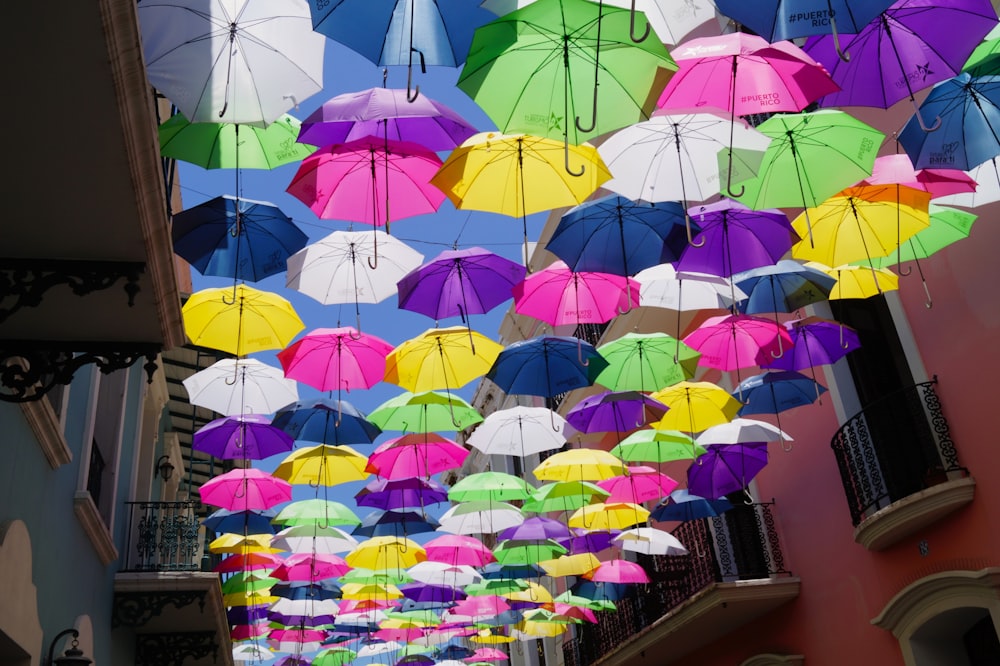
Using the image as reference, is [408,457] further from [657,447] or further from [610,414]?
[657,447]

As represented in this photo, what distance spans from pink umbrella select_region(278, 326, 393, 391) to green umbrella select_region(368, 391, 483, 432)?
792mm

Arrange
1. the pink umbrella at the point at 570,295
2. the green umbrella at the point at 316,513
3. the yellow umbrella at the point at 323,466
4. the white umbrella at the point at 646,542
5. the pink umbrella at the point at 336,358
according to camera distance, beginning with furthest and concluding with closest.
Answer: the green umbrella at the point at 316,513
the white umbrella at the point at 646,542
the yellow umbrella at the point at 323,466
the pink umbrella at the point at 336,358
the pink umbrella at the point at 570,295

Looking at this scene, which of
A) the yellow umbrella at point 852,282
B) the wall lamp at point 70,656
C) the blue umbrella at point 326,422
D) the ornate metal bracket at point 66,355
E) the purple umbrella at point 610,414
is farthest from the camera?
the purple umbrella at point 610,414

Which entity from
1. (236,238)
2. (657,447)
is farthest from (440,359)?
(657,447)

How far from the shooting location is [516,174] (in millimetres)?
8008

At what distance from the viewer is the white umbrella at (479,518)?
46.6 feet

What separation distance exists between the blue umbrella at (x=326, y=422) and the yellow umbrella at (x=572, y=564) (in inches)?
198

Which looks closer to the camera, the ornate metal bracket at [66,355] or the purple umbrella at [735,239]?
the ornate metal bracket at [66,355]

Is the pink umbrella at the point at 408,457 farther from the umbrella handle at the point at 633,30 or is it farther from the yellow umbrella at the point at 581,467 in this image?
the umbrella handle at the point at 633,30

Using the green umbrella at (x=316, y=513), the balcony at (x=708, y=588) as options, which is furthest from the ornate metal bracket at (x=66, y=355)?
the balcony at (x=708, y=588)

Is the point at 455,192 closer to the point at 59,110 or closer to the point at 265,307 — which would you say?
the point at 265,307

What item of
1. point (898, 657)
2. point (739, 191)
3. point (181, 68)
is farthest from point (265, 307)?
point (898, 657)

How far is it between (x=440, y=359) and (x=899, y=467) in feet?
19.5

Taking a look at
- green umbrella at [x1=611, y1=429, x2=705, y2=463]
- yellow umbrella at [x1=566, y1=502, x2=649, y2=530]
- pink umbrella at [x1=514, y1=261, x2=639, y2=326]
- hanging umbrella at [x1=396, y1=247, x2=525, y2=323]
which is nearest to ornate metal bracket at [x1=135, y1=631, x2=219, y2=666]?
yellow umbrella at [x1=566, y1=502, x2=649, y2=530]
